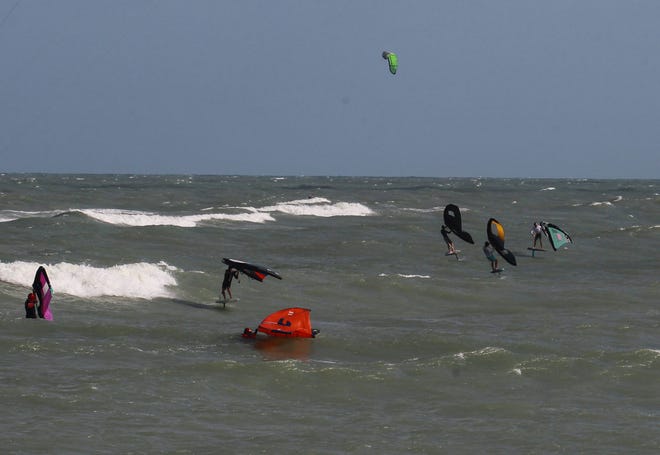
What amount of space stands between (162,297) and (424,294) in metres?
6.62

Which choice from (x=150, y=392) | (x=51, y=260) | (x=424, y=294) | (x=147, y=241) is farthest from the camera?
(x=147, y=241)

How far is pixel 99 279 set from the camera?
82.5 feet

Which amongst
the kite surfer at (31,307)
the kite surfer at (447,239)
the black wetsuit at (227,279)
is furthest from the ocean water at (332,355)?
the kite surfer at (447,239)

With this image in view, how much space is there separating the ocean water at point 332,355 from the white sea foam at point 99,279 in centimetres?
7

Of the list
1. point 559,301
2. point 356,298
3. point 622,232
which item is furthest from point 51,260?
point 622,232

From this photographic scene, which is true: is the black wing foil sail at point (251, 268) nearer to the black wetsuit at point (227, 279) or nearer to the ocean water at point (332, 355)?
the ocean water at point (332, 355)

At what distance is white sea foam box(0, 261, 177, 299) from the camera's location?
24.5 m

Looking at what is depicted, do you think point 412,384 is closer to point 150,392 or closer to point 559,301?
point 150,392

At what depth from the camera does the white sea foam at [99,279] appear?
24453 mm

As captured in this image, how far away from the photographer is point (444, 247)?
39.2m

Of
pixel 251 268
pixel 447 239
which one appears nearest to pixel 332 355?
pixel 251 268

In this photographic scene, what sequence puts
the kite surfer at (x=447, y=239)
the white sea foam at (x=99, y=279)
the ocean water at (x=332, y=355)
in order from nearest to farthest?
the ocean water at (x=332, y=355), the kite surfer at (x=447, y=239), the white sea foam at (x=99, y=279)

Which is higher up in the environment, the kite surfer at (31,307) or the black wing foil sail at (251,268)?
the black wing foil sail at (251,268)

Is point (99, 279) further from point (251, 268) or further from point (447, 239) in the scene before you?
point (447, 239)
